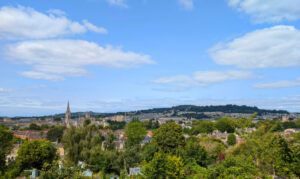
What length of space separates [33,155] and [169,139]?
14.5m

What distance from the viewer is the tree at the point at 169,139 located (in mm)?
26000

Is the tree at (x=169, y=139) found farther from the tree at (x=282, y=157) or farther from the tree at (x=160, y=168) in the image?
the tree at (x=160, y=168)

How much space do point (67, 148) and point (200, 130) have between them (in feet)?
147

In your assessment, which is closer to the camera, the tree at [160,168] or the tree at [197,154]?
the tree at [160,168]

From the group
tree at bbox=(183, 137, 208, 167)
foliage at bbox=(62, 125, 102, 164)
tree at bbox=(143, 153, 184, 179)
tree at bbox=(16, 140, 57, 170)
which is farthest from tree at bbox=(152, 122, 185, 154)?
tree at bbox=(143, 153, 184, 179)

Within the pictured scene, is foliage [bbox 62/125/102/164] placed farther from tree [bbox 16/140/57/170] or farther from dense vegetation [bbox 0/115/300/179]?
tree [bbox 16/140/57/170]

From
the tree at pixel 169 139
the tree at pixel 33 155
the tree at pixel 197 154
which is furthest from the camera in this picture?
the tree at pixel 169 139

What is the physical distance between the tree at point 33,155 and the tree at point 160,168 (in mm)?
13455

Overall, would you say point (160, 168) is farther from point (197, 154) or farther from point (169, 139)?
point (169, 139)

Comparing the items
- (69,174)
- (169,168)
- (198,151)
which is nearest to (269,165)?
(198,151)

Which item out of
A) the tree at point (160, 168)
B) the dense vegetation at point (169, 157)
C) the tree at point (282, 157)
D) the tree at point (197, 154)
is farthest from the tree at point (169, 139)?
the tree at point (160, 168)

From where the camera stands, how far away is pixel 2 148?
858 inches

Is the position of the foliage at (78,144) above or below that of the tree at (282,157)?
below

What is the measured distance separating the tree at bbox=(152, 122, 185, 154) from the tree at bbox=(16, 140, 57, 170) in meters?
12.1
